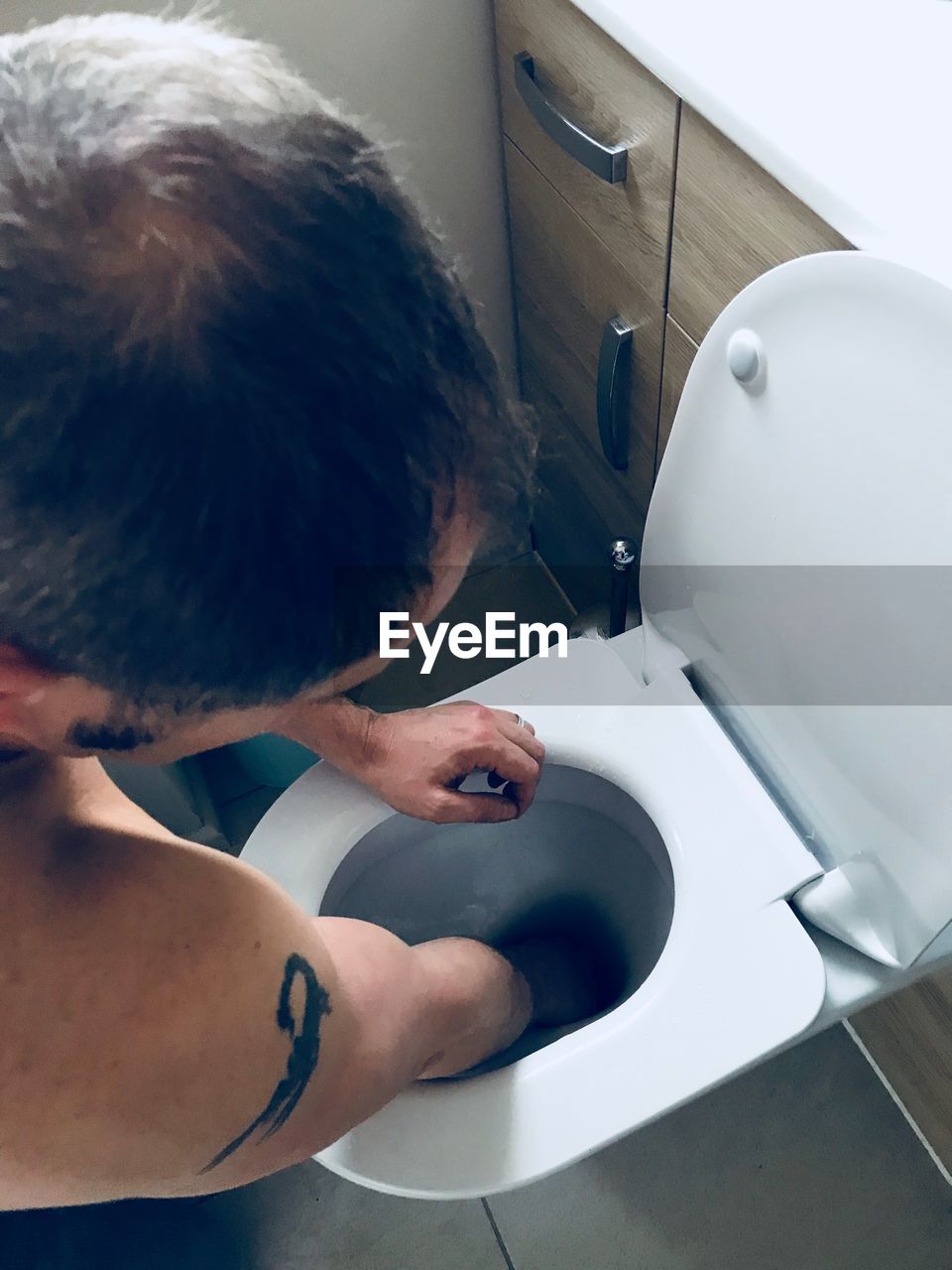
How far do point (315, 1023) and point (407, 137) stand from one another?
0.87 meters

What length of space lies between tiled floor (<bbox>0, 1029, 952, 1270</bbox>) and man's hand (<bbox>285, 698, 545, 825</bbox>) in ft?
1.49

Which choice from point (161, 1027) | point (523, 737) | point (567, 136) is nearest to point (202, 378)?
point (161, 1027)

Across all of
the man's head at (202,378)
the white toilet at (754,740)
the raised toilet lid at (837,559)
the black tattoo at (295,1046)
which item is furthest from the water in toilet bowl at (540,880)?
the man's head at (202,378)

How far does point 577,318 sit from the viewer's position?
0.97m

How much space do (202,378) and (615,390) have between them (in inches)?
26.2

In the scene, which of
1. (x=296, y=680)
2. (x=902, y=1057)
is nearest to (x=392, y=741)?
(x=296, y=680)

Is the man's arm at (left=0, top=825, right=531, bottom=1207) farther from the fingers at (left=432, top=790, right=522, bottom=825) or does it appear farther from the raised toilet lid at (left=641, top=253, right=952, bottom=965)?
the raised toilet lid at (left=641, top=253, right=952, bottom=965)

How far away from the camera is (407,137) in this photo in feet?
3.32

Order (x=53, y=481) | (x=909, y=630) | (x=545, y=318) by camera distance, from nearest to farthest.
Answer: (x=53, y=481) → (x=909, y=630) → (x=545, y=318)

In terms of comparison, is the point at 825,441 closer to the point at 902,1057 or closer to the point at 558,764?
the point at 558,764

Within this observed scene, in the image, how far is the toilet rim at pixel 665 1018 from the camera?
637 millimetres

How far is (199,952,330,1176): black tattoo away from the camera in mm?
488

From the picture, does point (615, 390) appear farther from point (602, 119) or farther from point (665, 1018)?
point (665, 1018)
